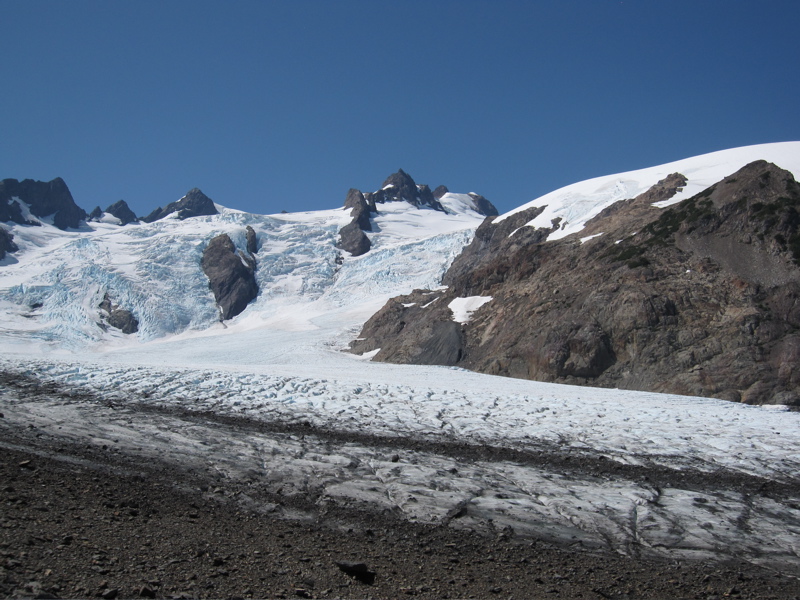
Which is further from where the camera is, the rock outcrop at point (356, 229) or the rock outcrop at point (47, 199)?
the rock outcrop at point (47, 199)

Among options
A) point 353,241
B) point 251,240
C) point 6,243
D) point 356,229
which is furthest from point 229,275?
point 6,243

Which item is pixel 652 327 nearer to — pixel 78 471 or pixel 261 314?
pixel 78 471

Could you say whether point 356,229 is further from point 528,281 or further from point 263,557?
point 263,557

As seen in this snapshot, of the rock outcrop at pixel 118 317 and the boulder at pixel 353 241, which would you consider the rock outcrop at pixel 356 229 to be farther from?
the rock outcrop at pixel 118 317

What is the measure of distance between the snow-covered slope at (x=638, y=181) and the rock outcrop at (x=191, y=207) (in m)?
100.0

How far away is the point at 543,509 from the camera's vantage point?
8273mm

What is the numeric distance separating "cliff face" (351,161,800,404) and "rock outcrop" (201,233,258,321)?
47.9m

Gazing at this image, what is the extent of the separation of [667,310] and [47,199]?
491ft

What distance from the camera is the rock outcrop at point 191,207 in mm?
145500

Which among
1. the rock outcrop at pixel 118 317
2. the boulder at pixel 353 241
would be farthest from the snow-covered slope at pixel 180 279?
the boulder at pixel 353 241

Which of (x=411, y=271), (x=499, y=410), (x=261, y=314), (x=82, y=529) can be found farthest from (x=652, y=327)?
(x=261, y=314)

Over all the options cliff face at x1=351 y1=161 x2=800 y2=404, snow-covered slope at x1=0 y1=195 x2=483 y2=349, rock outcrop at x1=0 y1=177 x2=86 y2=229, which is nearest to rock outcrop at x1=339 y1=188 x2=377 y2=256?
snow-covered slope at x1=0 y1=195 x2=483 y2=349

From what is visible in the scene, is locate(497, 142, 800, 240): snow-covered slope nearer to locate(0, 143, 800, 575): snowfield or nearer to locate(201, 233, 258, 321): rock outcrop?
locate(201, 233, 258, 321): rock outcrop

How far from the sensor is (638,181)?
237 ft
